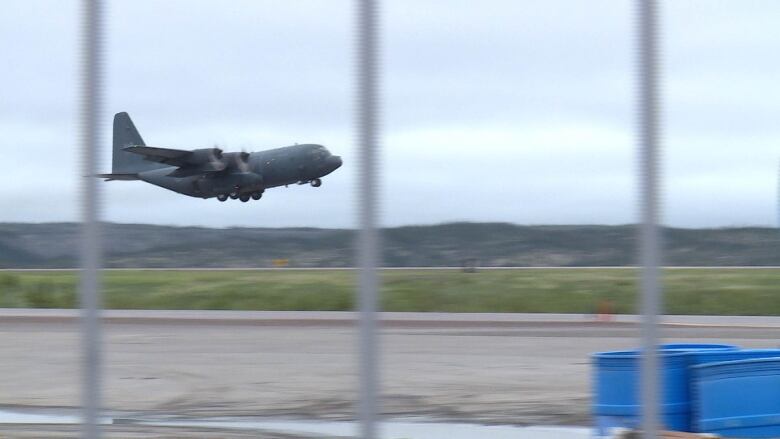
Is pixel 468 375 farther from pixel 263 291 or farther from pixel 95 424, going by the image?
pixel 263 291

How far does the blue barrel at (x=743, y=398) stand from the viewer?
7.18m

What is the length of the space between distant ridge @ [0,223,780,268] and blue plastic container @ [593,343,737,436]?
82cm

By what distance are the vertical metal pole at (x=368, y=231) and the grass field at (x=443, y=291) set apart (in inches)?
778

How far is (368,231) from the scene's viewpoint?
5.10 m

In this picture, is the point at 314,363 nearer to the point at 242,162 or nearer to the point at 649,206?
A: the point at 649,206

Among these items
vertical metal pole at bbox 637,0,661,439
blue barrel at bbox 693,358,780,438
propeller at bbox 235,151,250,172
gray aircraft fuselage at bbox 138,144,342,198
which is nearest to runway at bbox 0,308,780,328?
blue barrel at bbox 693,358,780,438

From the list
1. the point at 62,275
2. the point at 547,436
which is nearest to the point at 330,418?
Answer: the point at 547,436

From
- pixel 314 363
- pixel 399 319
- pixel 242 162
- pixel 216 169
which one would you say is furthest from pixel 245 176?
pixel 314 363

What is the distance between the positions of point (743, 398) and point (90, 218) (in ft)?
14.2

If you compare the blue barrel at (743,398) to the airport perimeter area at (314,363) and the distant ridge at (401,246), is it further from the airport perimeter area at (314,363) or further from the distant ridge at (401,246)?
the airport perimeter area at (314,363)

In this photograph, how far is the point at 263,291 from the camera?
30.6 metres

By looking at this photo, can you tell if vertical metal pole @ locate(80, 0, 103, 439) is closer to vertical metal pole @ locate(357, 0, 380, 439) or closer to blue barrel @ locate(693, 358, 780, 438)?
vertical metal pole @ locate(357, 0, 380, 439)

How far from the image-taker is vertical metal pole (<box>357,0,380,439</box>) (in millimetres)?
5066

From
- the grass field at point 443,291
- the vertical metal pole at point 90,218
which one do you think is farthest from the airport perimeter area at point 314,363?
the grass field at point 443,291
